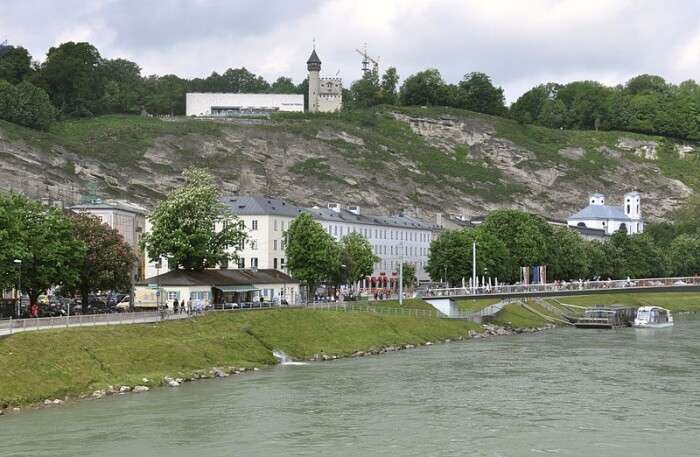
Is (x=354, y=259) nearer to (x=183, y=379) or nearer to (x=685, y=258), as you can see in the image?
(x=183, y=379)

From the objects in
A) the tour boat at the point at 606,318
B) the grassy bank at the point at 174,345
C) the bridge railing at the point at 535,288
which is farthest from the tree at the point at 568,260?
the grassy bank at the point at 174,345

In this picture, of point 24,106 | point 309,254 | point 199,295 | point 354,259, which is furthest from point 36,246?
point 24,106

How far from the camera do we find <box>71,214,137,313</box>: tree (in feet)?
263

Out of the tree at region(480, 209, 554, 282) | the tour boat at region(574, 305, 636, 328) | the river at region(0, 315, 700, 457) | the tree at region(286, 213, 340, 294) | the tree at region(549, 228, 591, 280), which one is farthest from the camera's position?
the tree at region(549, 228, 591, 280)

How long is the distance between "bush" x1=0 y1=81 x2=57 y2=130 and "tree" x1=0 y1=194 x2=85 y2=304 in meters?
122

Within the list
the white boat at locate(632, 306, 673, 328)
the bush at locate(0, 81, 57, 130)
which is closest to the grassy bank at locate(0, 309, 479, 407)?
Result: the white boat at locate(632, 306, 673, 328)

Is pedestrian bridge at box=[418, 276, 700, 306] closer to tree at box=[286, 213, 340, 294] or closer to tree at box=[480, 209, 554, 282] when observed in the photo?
tree at box=[286, 213, 340, 294]

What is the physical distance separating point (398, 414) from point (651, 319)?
72834 millimetres

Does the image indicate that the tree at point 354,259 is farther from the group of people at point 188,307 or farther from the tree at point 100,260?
the tree at point 100,260

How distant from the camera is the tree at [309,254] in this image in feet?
344

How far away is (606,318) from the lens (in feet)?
372

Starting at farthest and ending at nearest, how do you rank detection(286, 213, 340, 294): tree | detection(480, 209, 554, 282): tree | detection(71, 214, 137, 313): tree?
detection(480, 209, 554, 282): tree
detection(286, 213, 340, 294): tree
detection(71, 214, 137, 313): tree

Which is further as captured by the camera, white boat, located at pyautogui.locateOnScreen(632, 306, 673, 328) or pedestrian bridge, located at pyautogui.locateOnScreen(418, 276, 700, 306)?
white boat, located at pyautogui.locateOnScreen(632, 306, 673, 328)

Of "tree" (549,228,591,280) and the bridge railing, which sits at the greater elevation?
"tree" (549,228,591,280)
